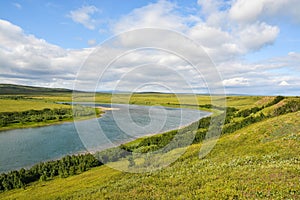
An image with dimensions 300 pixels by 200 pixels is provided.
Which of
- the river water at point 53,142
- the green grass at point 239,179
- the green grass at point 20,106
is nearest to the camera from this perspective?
the green grass at point 239,179

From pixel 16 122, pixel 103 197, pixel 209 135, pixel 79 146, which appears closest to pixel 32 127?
pixel 16 122

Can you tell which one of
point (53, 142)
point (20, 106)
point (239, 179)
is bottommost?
point (53, 142)

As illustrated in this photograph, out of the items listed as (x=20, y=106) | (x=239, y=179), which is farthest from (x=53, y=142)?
(x=20, y=106)

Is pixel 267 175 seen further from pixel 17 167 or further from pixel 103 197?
pixel 17 167

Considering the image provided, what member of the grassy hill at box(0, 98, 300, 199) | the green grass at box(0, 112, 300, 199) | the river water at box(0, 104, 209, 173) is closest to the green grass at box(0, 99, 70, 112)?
the river water at box(0, 104, 209, 173)

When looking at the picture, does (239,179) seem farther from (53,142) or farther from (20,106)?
(20,106)

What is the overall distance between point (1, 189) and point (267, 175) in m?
26.9

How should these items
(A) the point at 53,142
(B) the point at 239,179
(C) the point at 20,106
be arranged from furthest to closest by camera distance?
1. (C) the point at 20,106
2. (A) the point at 53,142
3. (B) the point at 239,179

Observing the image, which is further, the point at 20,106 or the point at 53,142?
the point at 20,106

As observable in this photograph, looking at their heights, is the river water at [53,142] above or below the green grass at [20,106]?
below

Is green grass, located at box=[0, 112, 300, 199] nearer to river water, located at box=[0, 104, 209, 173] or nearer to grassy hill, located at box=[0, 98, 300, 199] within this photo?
grassy hill, located at box=[0, 98, 300, 199]

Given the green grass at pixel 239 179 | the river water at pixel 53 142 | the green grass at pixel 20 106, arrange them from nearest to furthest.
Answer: the green grass at pixel 239 179
the river water at pixel 53 142
the green grass at pixel 20 106

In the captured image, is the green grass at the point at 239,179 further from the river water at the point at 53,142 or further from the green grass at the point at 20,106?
the green grass at the point at 20,106

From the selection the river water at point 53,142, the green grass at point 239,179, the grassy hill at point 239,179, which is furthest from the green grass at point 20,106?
the green grass at point 239,179
